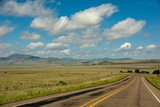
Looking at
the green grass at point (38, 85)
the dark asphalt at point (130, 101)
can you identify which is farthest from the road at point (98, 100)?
the green grass at point (38, 85)

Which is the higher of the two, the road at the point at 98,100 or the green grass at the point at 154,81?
the green grass at the point at 154,81

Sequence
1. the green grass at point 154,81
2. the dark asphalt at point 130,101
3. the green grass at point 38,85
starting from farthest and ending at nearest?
the green grass at point 154,81, the green grass at point 38,85, the dark asphalt at point 130,101

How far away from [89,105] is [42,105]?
277 cm

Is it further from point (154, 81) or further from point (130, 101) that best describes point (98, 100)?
point (154, 81)

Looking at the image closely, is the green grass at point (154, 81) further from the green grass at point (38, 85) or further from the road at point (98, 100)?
the road at point (98, 100)

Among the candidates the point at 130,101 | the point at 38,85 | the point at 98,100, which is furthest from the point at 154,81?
the point at 98,100

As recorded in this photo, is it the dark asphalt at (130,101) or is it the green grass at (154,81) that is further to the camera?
the green grass at (154,81)

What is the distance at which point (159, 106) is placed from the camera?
727 inches

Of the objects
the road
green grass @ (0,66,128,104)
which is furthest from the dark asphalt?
green grass @ (0,66,128,104)

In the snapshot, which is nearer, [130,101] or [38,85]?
[130,101]

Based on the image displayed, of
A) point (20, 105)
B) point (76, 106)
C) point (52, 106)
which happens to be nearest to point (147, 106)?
point (76, 106)

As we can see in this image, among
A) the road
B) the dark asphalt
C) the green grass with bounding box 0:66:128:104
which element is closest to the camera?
the road

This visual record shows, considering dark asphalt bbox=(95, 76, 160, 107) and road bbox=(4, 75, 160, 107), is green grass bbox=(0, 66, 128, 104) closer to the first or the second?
road bbox=(4, 75, 160, 107)

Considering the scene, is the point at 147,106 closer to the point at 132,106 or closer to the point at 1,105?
the point at 132,106
